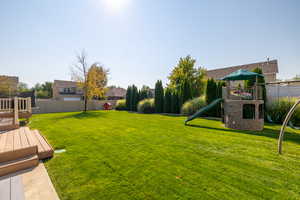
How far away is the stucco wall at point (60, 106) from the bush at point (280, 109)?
19.7m

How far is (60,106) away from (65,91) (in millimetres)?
13594

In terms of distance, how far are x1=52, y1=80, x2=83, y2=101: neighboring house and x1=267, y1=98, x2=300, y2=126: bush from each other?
3065cm

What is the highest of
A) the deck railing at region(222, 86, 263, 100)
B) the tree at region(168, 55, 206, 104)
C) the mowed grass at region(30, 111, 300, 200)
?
the tree at region(168, 55, 206, 104)

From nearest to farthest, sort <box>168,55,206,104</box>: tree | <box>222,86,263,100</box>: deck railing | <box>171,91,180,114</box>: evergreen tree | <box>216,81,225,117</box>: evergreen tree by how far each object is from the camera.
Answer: <box>222,86,263,100</box>: deck railing, <box>216,81,225,117</box>: evergreen tree, <box>171,91,180,114</box>: evergreen tree, <box>168,55,206,104</box>: tree

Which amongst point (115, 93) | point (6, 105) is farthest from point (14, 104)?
point (115, 93)

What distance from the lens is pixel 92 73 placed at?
52.1 feet

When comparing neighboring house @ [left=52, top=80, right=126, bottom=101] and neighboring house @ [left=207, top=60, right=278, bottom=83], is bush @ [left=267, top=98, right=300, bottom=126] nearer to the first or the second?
neighboring house @ [left=207, top=60, right=278, bottom=83]

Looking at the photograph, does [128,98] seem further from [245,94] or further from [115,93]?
[115,93]

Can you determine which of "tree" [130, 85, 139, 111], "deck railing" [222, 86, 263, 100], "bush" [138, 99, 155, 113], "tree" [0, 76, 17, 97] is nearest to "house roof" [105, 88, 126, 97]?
"tree" [0, 76, 17, 97]

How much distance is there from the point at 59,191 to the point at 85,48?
56.8ft

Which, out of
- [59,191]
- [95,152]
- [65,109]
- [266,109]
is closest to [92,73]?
[65,109]

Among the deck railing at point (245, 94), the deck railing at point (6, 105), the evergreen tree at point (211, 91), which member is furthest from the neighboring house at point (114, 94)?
the deck railing at point (245, 94)

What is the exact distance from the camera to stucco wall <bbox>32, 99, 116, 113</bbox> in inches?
620

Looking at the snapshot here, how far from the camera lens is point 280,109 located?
7734 mm
